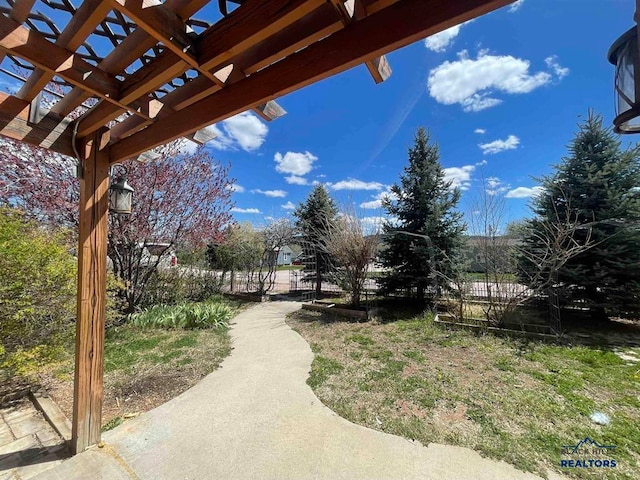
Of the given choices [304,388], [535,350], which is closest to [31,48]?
[304,388]

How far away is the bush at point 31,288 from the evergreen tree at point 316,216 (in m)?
7.88

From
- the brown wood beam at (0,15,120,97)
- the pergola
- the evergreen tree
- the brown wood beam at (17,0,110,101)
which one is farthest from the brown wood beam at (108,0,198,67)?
the evergreen tree

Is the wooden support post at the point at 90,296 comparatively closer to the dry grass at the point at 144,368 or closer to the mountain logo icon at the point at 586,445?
the dry grass at the point at 144,368

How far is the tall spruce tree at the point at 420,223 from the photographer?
7.62 meters

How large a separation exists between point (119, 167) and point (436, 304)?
789 centimetres

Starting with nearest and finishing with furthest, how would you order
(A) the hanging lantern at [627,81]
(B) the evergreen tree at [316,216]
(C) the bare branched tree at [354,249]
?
(A) the hanging lantern at [627,81] → (C) the bare branched tree at [354,249] → (B) the evergreen tree at [316,216]

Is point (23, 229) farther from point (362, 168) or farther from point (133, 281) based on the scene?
point (362, 168)

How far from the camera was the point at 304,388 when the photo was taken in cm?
325

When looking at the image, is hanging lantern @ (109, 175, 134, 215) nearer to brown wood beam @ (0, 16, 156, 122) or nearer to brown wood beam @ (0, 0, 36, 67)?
brown wood beam @ (0, 16, 156, 122)

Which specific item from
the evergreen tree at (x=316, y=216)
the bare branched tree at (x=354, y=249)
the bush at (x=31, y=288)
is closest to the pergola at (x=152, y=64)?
the bush at (x=31, y=288)

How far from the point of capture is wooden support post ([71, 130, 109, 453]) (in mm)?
2170

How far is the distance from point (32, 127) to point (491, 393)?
5017 millimetres

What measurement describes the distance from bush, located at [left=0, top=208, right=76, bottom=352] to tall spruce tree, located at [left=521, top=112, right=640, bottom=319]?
7.86 meters

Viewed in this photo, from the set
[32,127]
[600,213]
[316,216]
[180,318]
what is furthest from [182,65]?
[316,216]
